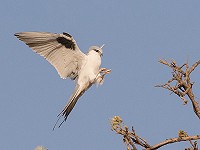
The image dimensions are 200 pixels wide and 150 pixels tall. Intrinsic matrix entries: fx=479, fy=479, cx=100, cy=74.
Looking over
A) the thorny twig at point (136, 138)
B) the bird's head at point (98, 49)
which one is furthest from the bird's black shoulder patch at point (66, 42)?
the thorny twig at point (136, 138)

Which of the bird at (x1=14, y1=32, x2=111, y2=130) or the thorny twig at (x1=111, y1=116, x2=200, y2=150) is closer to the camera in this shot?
the thorny twig at (x1=111, y1=116, x2=200, y2=150)

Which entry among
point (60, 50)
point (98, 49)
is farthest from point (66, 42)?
point (98, 49)

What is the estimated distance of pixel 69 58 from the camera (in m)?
8.20

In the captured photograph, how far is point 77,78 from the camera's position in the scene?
829 centimetres

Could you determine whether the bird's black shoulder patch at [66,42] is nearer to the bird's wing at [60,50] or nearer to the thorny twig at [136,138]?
the bird's wing at [60,50]

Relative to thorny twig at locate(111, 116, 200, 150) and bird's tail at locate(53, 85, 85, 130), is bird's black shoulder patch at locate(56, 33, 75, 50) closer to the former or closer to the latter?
bird's tail at locate(53, 85, 85, 130)

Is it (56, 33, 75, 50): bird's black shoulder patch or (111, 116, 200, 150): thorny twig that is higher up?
(56, 33, 75, 50): bird's black shoulder patch

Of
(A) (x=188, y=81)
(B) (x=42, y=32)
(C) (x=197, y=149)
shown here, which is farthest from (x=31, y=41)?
(C) (x=197, y=149)

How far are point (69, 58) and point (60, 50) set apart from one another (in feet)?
0.67

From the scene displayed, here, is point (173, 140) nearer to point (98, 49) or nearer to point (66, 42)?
point (98, 49)

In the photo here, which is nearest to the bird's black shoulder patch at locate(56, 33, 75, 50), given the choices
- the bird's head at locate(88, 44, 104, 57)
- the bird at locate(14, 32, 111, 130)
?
the bird at locate(14, 32, 111, 130)

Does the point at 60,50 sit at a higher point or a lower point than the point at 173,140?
higher

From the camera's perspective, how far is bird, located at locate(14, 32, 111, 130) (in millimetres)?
7840

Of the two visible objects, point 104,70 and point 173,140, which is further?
point 104,70
